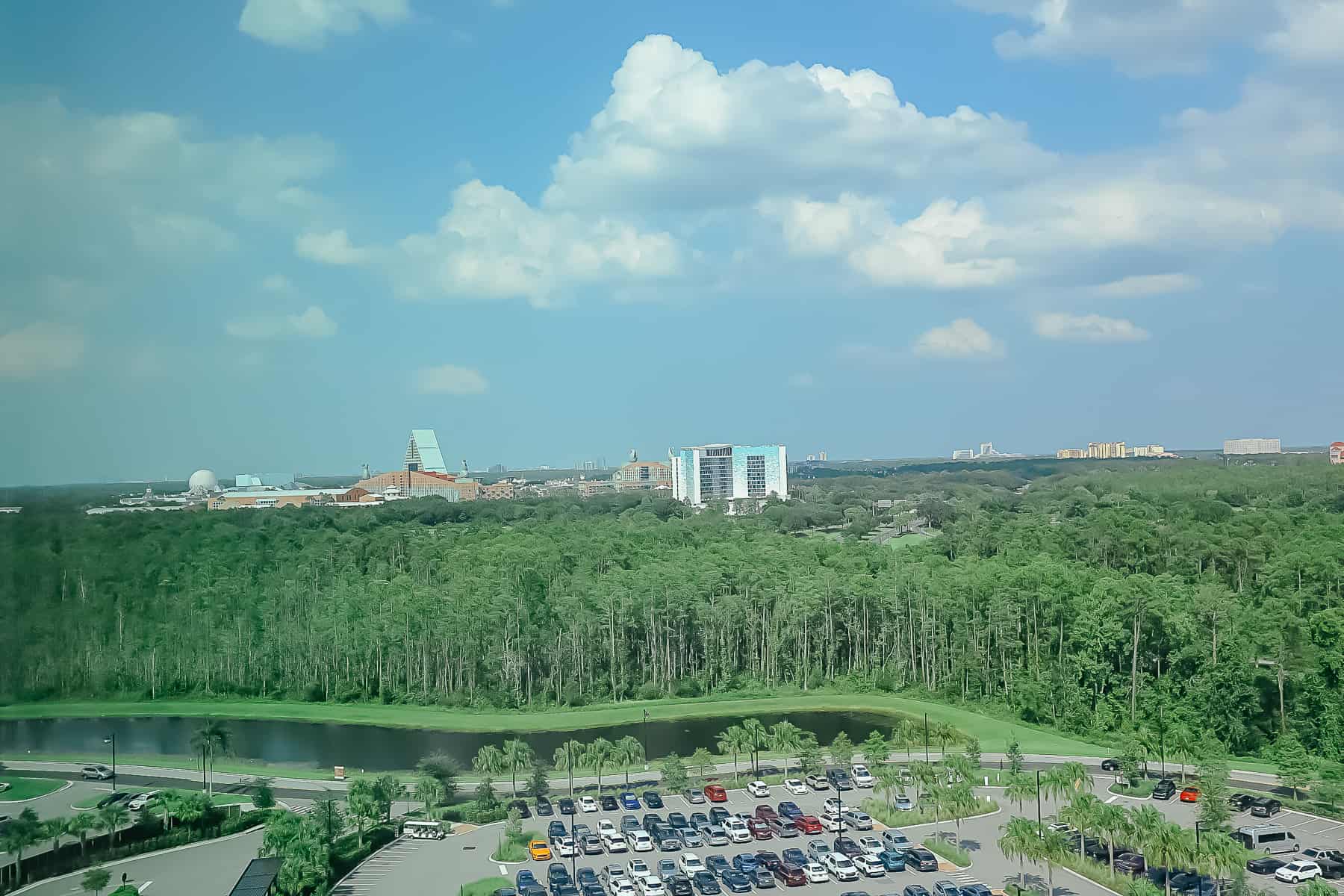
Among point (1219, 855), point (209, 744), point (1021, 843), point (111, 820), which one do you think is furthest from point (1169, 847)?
point (209, 744)

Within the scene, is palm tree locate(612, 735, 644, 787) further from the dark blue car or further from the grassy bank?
the dark blue car

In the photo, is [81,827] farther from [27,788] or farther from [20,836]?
[27,788]

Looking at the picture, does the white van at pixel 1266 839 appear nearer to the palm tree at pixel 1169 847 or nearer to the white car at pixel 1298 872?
the white car at pixel 1298 872

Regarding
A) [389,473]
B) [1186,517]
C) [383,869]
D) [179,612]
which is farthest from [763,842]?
[389,473]

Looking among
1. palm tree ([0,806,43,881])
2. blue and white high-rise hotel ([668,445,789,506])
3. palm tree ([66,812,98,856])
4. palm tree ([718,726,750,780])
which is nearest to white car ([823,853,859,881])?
palm tree ([718,726,750,780])

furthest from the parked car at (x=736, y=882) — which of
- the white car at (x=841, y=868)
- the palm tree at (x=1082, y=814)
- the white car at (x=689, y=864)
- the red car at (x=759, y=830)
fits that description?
the palm tree at (x=1082, y=814)

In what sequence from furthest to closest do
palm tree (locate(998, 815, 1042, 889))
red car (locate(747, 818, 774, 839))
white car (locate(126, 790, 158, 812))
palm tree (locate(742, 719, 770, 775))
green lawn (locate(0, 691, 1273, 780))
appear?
green lawn (locate(0, 691, 1273, 780)), palm tree (locate(742, 719, 770, 775)), white car (locate(126, 790, 158, 812)), red car (locate(747, 818, 774, 839)), palm tree (locate(998, 815, 1042, 889))
